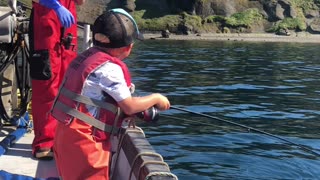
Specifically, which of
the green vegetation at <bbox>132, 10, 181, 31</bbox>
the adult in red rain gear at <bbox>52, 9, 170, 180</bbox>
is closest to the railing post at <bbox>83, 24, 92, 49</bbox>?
the adult in red rain gear at <bbox>52, 9, 170, 180</bbox>

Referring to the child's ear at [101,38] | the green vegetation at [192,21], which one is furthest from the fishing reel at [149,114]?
the green vegetation at [192,21]

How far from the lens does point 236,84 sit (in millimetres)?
20562

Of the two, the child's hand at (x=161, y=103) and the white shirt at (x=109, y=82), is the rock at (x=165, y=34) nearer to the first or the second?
the child's hand at (x=161, y=103)

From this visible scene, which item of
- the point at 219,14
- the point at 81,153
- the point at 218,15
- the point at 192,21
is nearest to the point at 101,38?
the point at 81,153

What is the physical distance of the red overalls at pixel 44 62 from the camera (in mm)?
A: 5535

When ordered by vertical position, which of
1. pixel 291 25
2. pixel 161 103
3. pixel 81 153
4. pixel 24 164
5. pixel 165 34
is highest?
pixel 161 103

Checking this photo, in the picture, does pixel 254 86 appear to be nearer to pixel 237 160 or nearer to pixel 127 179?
pixel 237 160

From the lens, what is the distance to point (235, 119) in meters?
13.0

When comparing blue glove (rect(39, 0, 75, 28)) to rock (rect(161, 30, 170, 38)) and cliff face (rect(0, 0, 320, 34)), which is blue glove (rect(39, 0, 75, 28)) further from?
cliff face (rect(0, 0, 320, 34))

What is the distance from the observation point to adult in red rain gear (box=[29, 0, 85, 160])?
217 inches

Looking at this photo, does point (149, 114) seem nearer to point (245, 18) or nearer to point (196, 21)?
point (196, 21)

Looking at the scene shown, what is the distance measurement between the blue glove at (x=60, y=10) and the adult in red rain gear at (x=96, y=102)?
1.30 m

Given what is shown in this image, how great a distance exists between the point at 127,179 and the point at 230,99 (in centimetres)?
1191

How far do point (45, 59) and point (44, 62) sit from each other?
4 centimetres
